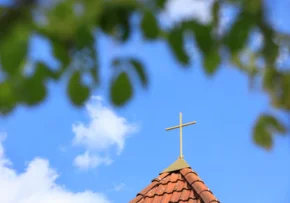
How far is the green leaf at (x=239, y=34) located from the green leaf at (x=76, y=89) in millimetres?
385

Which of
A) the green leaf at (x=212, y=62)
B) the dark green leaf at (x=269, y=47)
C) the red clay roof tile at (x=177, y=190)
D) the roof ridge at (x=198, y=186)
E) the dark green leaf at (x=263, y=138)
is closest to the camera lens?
the green leaf at (x=212, y=62)

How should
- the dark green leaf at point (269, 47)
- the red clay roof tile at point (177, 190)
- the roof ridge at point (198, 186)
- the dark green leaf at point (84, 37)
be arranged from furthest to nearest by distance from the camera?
1. the red clay roof tile at point (177, 190)
2. the roof ridge at point (198, 186)
3. the dark green leaf at point (269, 47)
4. the dark green leaf at point (84, 37)

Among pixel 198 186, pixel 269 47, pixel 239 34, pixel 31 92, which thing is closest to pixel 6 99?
pixel 31 92

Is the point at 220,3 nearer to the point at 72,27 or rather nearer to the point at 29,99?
the point at 72,27

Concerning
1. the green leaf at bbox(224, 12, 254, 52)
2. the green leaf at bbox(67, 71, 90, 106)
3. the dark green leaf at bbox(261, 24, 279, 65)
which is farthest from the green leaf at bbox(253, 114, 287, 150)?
the green leaf at bbox(67, 71, 90, 106)

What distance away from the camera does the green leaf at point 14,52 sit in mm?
1140

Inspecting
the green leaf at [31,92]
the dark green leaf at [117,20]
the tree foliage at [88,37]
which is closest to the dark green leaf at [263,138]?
the tree foliage at [88,37]

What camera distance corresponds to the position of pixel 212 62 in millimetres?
1396

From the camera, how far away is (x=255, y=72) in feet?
5.82

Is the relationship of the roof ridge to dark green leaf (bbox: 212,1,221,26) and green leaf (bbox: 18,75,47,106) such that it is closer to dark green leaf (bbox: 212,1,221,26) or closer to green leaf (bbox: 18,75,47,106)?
dark green leaf (bbox: 212,1,221,26)

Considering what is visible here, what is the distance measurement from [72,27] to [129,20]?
0.23 metres

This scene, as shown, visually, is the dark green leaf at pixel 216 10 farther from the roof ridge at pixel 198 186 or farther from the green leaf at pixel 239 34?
the roof ridge at pixel 198 186

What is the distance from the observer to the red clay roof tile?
5.52 meters

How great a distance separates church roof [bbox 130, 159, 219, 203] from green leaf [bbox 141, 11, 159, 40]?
13.7 ft
